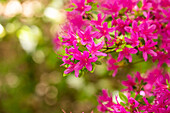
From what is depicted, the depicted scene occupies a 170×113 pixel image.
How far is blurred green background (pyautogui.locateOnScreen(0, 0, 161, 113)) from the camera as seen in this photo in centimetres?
199

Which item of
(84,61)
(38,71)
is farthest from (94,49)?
(38,71)

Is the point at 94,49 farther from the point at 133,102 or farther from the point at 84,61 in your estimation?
the point at 133,102

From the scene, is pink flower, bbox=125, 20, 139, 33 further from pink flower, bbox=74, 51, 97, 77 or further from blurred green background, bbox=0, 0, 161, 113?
blurred green background, bbox=0, 0, 161, 113

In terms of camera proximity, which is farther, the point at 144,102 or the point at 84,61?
the point at 144,102

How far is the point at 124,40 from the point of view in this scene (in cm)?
106

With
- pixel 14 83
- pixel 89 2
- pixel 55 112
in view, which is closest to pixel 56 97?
pixel 55 112

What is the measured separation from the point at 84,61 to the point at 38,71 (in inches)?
82.4

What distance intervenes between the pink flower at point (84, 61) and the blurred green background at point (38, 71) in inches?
39.2

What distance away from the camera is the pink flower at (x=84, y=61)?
0.93 metres

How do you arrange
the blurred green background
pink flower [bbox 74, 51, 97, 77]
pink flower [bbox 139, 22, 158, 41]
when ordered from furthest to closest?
1. the blurred green background
2. pink flower [bbox 139, 22, 158, 41]
3. pink flower [bbox 74, 51, 97, 77]

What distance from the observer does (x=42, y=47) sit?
227 centimetres

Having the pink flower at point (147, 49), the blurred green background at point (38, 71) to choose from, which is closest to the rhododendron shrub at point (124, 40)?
the pink flower at point (147, 49)

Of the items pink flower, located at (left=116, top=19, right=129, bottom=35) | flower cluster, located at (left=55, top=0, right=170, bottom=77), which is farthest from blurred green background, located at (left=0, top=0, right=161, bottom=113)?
pink flower, located at (left=116, top=19, right=129, bottom=35)

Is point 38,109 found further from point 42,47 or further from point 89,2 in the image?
point 89,2
